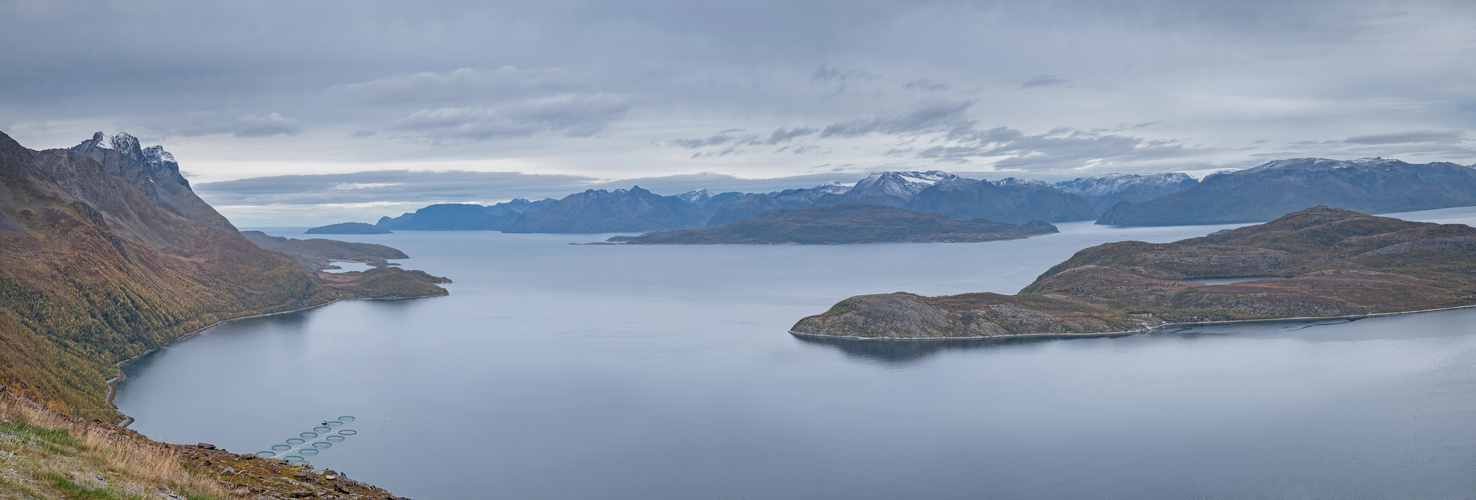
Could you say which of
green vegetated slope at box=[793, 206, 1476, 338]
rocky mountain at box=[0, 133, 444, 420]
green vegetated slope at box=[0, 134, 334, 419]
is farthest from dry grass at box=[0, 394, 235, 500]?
green vegetated slope at box=[793, 206, 1476, 338]

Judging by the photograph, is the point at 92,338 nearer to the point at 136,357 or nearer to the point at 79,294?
the point at 136,357

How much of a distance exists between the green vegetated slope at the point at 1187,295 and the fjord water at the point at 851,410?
22.4 feet


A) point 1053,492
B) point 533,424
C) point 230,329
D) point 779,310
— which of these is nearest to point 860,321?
point 779,310

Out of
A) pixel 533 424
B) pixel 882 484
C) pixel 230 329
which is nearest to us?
pixel 882 484

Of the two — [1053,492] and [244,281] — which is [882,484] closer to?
[1053,492]

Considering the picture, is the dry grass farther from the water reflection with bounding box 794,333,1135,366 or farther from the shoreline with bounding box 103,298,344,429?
the water reflection with bounding box 794,333,1135,366

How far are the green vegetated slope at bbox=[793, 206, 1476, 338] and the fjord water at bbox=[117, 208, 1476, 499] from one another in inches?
268

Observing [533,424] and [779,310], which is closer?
[533,424]

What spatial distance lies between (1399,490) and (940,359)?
59922 mm

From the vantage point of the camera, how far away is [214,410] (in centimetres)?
8888

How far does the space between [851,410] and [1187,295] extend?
3898 inches

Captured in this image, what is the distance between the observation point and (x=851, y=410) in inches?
3314

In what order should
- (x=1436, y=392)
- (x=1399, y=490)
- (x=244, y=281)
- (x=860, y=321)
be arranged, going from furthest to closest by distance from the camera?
(x=244, y=281)
(x=860, y=321)
(x=1436, y=392)
(x=1399, y=490)

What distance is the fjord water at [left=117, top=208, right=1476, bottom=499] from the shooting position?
202 feet
